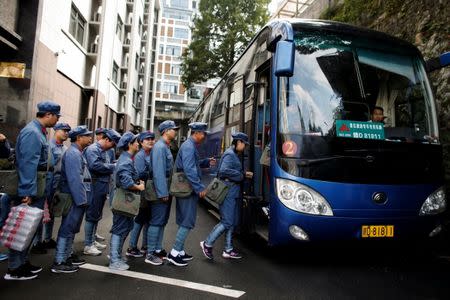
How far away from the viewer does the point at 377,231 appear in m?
4.50

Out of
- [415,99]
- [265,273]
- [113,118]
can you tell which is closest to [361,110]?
[415,99]

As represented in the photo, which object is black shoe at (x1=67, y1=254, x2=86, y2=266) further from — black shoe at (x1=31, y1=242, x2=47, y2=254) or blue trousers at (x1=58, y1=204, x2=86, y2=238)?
black shoe at (x1=31, y1=242, x2=47, y2=254)

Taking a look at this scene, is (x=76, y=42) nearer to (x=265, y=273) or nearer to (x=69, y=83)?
(x=69, y=83)

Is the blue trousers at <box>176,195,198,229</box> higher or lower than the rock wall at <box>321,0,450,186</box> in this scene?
lower

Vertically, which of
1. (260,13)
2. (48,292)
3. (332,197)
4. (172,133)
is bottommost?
(48,292)

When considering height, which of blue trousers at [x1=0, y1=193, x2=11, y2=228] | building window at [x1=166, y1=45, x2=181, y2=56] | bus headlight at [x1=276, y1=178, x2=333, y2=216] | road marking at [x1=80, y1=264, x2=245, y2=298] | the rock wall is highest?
building window at [x1=166, y1=45, x2=181, y2=56]

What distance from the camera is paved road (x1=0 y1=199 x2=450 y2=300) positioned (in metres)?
3.77

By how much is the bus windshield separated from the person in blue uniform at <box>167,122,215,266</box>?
112 centimetres

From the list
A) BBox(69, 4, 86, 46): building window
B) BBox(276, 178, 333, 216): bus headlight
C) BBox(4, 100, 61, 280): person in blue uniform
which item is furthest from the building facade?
BBox(276, 178, 333, 216): bus headlight

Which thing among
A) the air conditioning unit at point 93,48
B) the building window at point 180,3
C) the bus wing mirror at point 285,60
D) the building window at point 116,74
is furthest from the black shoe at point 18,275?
the building window at point 180,3

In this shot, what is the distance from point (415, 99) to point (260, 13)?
20.7 meters

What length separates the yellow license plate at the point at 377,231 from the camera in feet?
14.7

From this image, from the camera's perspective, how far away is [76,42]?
16.3 m

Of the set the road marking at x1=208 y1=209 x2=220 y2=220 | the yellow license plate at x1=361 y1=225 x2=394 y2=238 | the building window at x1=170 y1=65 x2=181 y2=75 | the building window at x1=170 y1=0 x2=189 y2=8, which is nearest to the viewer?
the yellow license plate at x1=361 y1=225 x2=394 y2=238
